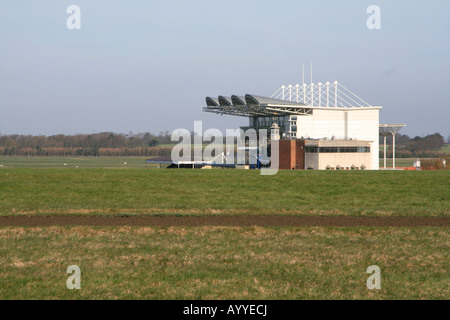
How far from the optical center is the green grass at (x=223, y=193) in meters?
17.9

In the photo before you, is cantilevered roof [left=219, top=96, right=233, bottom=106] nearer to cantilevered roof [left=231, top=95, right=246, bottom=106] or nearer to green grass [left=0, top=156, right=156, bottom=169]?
cantilevered roof [left=231, top=95, right=246, bottom=106]

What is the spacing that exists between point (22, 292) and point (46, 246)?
12.3 feet

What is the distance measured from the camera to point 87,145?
575ft

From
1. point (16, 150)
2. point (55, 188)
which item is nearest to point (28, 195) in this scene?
point (55, 188)

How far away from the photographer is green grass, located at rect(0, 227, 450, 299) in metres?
8.08

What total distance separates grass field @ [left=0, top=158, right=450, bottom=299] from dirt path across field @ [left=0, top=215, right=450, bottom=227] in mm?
694

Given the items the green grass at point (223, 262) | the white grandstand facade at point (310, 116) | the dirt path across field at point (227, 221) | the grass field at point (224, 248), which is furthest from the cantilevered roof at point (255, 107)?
the green grass at point (223, 262)

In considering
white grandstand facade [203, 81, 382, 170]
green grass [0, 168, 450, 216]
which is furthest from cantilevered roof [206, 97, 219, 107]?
green grass [0, 168, 450, 216]

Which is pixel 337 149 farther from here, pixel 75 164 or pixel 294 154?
pixel 75 164

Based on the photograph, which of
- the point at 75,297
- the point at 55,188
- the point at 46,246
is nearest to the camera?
the point at 75,297

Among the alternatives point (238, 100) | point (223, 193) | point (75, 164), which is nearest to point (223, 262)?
point (223, 193)

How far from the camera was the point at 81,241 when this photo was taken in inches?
483
